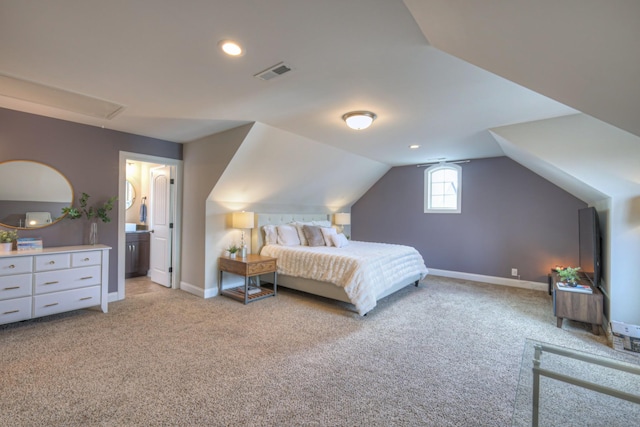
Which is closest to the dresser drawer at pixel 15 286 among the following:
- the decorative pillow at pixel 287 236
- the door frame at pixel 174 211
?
the door frame at pixel 174 211

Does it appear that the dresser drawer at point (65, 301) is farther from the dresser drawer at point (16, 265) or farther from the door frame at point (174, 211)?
the door frame at point (174, 211)

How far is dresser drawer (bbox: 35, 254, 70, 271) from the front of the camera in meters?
3.07

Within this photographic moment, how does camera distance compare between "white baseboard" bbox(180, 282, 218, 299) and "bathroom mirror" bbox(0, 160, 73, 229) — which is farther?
"white baseboard" bbox(180, 282, 218, 299)

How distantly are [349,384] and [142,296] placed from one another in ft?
11.5

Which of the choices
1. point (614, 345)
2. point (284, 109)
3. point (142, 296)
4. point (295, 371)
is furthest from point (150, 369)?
point (614, 345)

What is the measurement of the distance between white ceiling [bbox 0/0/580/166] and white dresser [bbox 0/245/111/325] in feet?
5.28

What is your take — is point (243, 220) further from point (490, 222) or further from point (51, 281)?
point (490, 222)

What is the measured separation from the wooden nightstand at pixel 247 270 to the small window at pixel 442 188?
3532 mm

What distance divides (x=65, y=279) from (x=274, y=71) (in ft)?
10.7

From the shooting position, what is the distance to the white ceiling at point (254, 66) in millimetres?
1585

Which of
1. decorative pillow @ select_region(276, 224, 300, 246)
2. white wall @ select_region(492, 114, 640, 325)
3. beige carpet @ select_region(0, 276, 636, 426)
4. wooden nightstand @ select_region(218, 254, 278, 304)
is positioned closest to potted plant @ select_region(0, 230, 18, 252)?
beige carpet @ select_region(0, 276, 636, 426)

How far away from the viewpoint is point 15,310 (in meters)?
2.93

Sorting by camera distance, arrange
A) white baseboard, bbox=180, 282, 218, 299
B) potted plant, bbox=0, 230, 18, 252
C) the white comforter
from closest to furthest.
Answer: potted plant, bbox=0, 230, 18, 252, the white comforter, white baseboard, bbox=180, 282, 218, 299

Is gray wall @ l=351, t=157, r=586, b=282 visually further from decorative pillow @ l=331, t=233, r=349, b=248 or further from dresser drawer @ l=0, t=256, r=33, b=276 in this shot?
dresser drawer @ l=0, t=256, r=33, b=276
